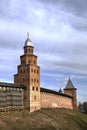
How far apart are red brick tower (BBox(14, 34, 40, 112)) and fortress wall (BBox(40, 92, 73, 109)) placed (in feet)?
17.6

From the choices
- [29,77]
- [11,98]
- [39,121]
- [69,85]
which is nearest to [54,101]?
[29,77]

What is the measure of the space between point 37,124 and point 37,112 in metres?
8.24

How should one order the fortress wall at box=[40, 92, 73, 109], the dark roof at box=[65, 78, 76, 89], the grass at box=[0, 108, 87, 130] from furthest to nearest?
1. the dark roof at box=[65, 78, 76, 89]
2. the fortress wall at box=[40, 92, 73, 109]
3. the grass at box=[0, 108, 87, 130]

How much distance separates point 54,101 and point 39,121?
2147 cm

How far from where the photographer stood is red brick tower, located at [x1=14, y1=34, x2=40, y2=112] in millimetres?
62172

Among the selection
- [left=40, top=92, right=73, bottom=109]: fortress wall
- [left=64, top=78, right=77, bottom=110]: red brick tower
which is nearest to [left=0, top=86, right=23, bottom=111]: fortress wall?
[left=40, top=92, right=73, bottom=109]: fortress wall

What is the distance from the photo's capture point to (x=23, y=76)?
2552 inches

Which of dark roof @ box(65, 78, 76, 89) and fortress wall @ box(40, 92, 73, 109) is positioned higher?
dark roof @ box(65, 78, 76, 89)

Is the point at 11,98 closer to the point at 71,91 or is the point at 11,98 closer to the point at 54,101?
the point at 54,101

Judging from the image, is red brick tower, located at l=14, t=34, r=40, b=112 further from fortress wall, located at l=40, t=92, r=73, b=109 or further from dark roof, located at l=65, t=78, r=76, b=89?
dark roof, located at l=65, t=78, r=76, b=89

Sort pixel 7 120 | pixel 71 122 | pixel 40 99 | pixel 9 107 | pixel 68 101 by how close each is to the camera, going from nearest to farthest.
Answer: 1. pixel 7 120
2. pixel 9 107
3. pixel 71 122
4. pixel 40 99
5. pixel 68 101

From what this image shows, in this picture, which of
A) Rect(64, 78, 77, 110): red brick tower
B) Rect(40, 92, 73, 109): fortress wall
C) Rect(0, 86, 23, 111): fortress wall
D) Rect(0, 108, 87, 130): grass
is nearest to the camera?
Rect(0, 108, 87, 130): grass

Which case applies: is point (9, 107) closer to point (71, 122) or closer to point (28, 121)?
point (28, 121)

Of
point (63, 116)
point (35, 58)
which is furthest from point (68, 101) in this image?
point (35, 58)
